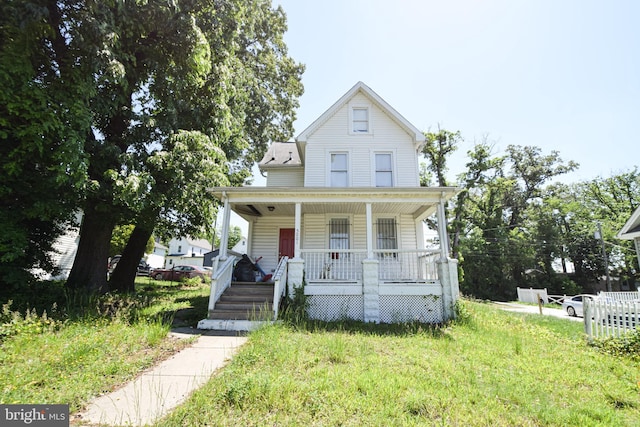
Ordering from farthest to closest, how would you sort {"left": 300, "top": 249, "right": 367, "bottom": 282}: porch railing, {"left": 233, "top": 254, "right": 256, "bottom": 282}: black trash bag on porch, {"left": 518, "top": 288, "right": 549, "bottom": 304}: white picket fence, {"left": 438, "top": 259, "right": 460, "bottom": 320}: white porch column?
1. {"left": 518, "top": 288, "right": 549, "bottom": 304}: white picket fence
2. {"left": 233, "top": 254, "right": 256, "bottom": 282}: black trash bag on porch
3. {"left": 300, "top": 249, "right": 367, "bottom": 282}: porch railing
4. {"left": 438, "top": 259, "right": 460, "bottom": 320}: white porch column

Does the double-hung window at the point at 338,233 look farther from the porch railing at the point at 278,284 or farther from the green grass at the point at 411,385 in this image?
the green grass at the point at 411,385

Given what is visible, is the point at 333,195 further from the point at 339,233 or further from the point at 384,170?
the point at 384,170

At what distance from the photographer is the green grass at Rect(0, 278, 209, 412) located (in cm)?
332

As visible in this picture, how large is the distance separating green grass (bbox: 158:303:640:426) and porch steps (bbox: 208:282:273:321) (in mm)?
1329

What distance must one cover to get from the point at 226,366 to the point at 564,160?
40632 mm

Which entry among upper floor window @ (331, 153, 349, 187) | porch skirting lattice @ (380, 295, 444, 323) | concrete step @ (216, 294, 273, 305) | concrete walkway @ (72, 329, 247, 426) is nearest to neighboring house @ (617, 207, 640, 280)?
porch skirting lattice @ (380, 295, 444, 323)

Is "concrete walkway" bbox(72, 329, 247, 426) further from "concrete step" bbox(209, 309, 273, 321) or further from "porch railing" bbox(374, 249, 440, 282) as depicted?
"porch railing" bbox(374, 249, 440, 282)

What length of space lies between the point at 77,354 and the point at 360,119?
37.3 feet

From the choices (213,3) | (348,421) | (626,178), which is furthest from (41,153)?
(626,178)

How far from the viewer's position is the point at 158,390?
3535 millimetres

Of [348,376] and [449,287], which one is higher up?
[449,287]

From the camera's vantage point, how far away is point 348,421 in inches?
113

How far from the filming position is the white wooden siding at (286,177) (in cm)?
1280

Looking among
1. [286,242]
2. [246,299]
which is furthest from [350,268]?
[286,242]
